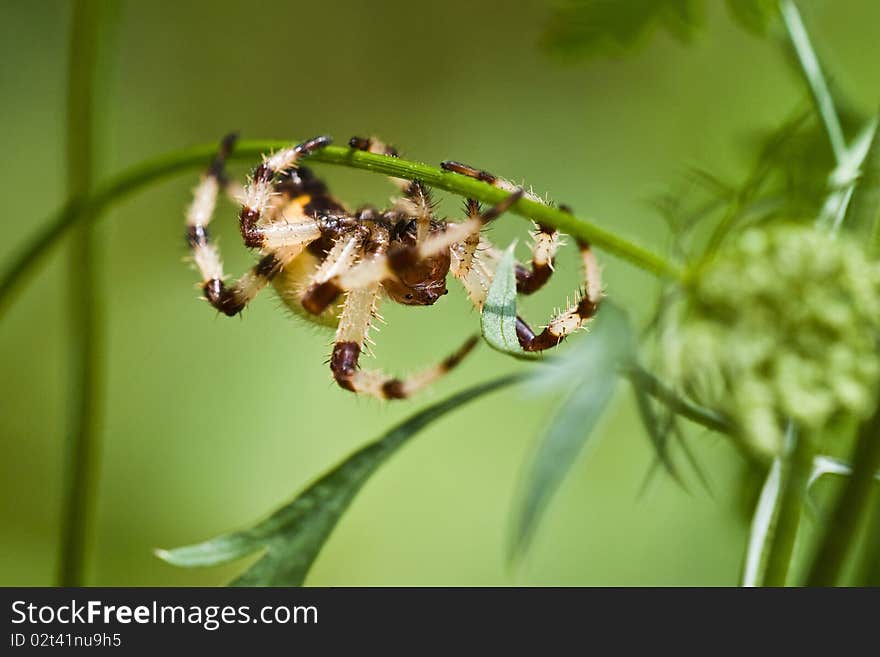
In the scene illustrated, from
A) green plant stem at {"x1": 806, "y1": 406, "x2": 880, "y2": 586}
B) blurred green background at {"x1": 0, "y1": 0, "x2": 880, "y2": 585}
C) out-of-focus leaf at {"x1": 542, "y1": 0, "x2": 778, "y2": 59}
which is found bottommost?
green plant stem at {"x1": 806, "y1": 406, "x2": 880, "y2": 586}

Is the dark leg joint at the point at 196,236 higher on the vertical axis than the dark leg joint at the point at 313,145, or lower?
higher

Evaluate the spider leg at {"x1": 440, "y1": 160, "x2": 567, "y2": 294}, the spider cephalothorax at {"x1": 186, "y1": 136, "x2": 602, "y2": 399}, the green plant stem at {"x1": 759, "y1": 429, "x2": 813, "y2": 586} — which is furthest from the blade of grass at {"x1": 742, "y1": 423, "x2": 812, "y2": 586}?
the spider leg at {"x1": 440, "y1": 160, "x2": 567, "y2": 294}

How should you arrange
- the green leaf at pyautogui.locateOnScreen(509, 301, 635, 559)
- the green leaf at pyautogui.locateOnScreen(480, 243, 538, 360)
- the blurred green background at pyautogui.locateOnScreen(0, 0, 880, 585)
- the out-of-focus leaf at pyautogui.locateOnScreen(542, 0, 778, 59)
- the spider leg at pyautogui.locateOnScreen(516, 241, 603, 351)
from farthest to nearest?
the blurred green background at pyautogui.locateOnScreen(0, 0, 880, 585)
the out-of-focus leaf at pyautogui.locateOnScreen(542, 0, 778, 59)
the spider leg at pyautogui.locateOnScreen(516, 241, 603, 351)
the green leaf at pyautogui.locateOnScreen(480, 243, 538, 360)
the green leaf at pyautogui.locateOnScreen(509, 301, 635, 559)

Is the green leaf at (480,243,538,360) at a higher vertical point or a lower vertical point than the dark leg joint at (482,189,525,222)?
lower

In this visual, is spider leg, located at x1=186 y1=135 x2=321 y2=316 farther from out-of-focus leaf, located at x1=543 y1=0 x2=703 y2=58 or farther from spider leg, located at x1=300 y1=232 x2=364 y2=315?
out-of-focus leaf, located at x1=543 y1=0 x2=703 y2=58

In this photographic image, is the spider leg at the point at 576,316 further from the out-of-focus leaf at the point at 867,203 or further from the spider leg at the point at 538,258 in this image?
the out-of-focus leaf at the point at 867,203

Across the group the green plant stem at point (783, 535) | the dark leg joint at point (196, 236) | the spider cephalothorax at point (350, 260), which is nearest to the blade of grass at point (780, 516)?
the green plant stem at point (783, 535)
